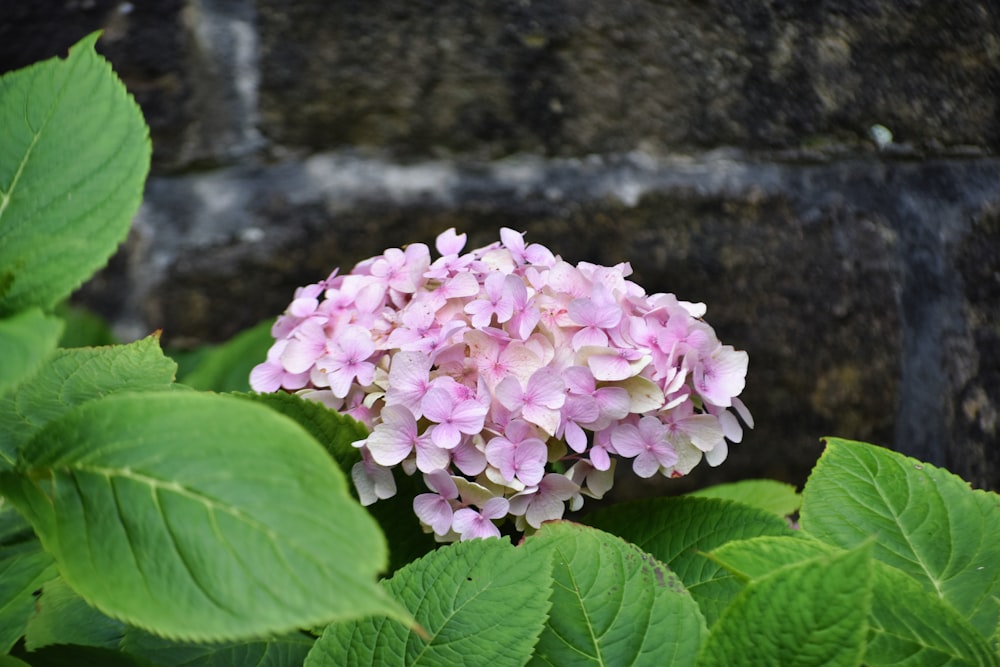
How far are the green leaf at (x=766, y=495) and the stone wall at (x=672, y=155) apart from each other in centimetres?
28

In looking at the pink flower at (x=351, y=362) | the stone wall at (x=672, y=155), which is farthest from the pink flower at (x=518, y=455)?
the stone wall at (x=672, y=155)

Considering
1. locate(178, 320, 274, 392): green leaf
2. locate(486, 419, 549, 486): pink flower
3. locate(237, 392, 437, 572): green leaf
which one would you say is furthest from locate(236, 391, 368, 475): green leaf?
locate(178, 320, 274, 392): green leaf

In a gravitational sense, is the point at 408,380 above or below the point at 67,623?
above

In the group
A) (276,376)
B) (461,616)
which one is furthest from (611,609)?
(276,376)

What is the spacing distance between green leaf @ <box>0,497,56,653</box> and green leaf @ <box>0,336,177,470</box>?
0.05 m

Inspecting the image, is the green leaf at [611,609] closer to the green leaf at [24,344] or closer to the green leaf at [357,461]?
the green leaf at [357,461]

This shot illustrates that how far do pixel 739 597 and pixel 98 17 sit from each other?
115 centimetres

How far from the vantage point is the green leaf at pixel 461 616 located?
0.47 meters

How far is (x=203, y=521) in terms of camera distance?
1.17ft

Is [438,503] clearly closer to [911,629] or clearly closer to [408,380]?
[408,380]

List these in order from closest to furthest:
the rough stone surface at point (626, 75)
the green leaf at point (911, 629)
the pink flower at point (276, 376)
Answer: the green leaf at point (911, 629), the pink flower at point (276, 376), the rough stone surface at point (626, 75)

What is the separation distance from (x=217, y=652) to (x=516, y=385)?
0.27m

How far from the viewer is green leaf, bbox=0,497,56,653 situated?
0.55 metres

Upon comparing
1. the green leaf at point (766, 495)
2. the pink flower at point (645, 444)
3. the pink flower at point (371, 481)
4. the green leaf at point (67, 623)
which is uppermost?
the pink flower at point (645, 444)
